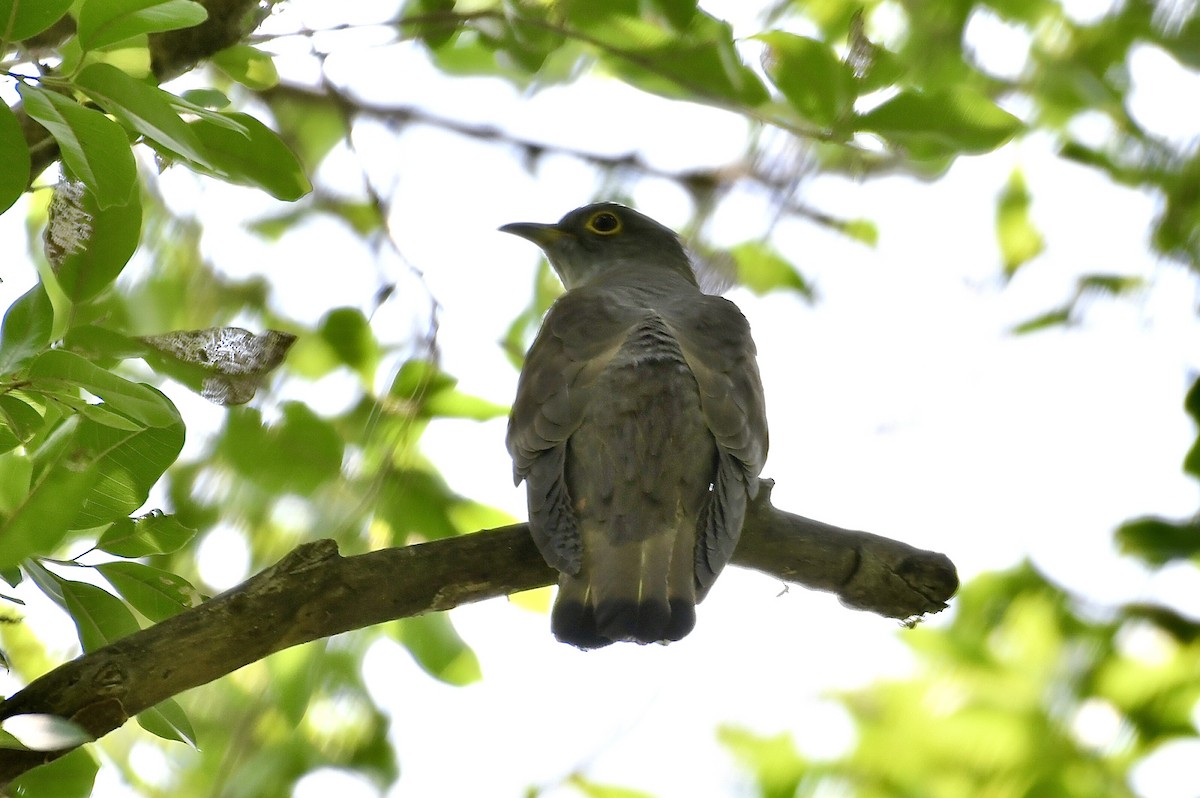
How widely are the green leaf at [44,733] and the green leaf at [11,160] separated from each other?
891mm

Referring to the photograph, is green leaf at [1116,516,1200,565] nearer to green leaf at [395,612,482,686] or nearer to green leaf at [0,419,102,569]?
green leaf at [395,612,482,686]

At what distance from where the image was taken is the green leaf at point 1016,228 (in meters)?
4.35

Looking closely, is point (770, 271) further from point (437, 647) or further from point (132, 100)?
point (132, 100)

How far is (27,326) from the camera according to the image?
194 cm

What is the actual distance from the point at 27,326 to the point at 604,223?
3.65m

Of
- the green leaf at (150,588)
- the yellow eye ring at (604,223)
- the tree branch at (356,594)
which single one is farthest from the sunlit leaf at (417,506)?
the yellow eye ring at (604,223)

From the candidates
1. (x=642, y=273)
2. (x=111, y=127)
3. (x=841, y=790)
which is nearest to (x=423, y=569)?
(x=111, y=127)

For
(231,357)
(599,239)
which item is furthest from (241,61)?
(599,239)

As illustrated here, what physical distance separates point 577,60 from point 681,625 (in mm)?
2009

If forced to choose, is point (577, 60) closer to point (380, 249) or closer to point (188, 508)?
point (380, 249)

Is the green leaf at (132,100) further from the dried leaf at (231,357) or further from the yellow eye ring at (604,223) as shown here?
the yellow eye ring at (604,223)

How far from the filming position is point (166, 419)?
191 cm

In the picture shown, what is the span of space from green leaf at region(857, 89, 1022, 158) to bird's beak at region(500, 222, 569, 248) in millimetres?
2522

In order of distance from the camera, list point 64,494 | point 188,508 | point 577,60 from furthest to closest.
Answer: point 577,60, point 188,508, point 64,494
